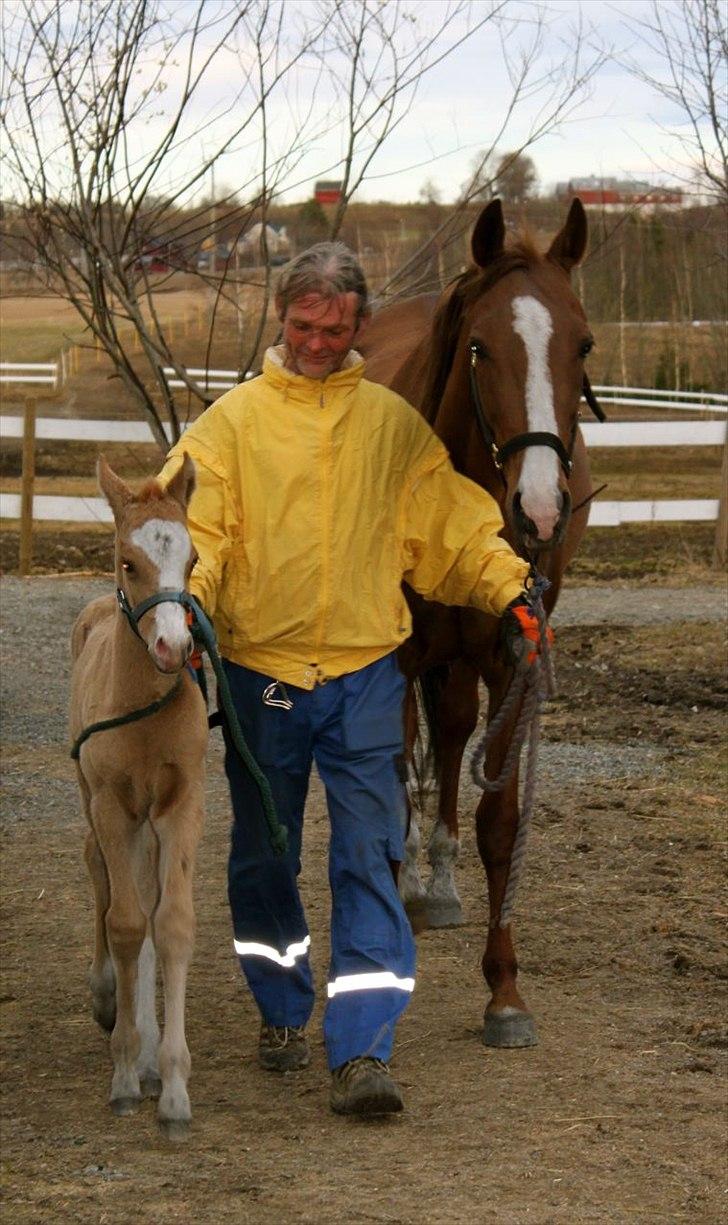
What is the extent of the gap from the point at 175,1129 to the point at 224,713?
3.34ft

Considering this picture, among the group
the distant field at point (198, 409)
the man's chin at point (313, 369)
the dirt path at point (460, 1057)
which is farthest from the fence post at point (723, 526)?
the man's chin at point (313, 369)

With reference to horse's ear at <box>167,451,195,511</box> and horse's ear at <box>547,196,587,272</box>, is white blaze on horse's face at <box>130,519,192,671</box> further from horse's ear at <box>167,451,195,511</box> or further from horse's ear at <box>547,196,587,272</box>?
horse's ear at <box>547,196,587,272</box>

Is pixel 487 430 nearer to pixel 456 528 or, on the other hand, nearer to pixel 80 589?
pixel 456 528

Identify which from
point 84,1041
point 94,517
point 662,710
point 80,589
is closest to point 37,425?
point 94,517

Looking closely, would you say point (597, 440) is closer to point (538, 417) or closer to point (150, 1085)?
point (538, 417)

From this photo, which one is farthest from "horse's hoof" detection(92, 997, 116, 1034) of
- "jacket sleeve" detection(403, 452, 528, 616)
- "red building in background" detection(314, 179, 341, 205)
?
"red building in background" detection(314, 179, 341, 205)

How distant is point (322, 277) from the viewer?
4.19 m

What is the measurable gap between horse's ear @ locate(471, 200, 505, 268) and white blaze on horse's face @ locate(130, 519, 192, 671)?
54.5 inches

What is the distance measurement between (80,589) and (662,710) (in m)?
5.34

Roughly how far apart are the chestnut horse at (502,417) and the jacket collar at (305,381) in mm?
413

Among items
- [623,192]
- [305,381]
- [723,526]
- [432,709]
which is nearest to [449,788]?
[432,709]

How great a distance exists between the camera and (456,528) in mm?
4348

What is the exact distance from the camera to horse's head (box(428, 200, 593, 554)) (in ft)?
13.4

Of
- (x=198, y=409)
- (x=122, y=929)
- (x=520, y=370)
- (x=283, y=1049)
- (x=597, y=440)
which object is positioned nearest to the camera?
(x=122, y=929)
